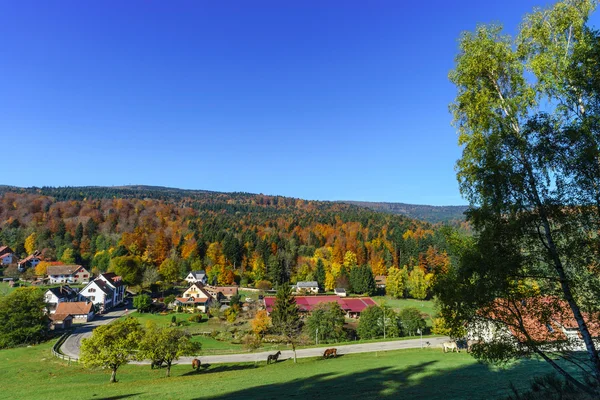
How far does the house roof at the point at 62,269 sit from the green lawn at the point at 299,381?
63581 millimetres

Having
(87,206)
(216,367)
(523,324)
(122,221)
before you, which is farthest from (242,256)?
(523,324)

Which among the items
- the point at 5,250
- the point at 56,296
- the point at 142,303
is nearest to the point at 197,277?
the point at 142,303

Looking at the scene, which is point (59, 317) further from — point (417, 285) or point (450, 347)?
point (417, 285)

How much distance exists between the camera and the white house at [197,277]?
9144cm

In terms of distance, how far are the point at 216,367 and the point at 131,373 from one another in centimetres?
799

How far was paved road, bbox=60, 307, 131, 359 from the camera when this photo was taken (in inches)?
1648

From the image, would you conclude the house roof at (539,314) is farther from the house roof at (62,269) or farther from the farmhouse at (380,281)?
the house roof at (62,269)

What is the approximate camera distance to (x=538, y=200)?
10.2 m

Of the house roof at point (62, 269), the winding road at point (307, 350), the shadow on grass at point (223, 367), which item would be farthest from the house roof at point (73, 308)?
the shadow on grass at point (223, 367)

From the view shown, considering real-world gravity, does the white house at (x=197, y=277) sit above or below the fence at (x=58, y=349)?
above

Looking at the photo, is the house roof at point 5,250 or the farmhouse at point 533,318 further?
the house roof at point 5,250

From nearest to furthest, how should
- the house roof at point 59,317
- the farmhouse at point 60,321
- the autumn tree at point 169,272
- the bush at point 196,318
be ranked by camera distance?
1. the farmhouse at point 60,321
2. the house roof at point 59,317
3. the bush at point 196,318
4. the autumn tree at point 169,272

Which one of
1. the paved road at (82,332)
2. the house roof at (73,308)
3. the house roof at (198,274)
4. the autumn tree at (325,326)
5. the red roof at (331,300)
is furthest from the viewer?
the house roof at (198,274)

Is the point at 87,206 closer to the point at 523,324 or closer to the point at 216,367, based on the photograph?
the point at 216,367
